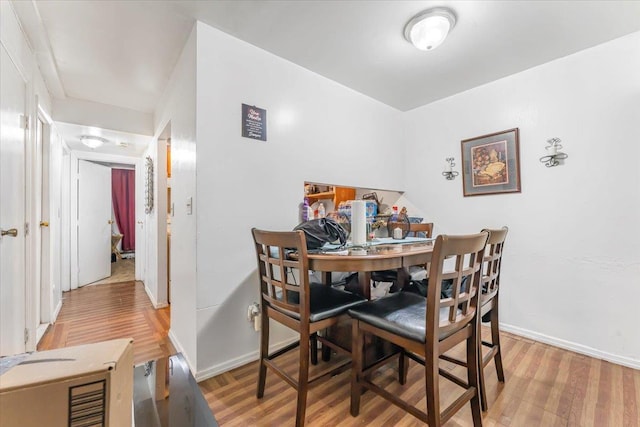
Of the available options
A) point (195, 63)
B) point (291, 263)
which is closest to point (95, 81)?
point (195, 63)

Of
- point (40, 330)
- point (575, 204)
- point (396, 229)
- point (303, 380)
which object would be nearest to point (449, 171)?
point (575, 204)

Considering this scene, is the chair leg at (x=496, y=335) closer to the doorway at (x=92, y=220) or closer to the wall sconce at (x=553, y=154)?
the wall sconce at (x=553, y=154)

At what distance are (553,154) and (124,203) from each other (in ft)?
25.9

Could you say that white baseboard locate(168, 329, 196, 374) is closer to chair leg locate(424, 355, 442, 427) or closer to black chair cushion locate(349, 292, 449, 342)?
black chair cushion locate(349, 292, 449, 342)

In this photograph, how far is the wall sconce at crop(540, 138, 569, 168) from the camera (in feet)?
7.09

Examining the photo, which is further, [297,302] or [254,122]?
[254,122]

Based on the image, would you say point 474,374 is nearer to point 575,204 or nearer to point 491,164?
point 575,204

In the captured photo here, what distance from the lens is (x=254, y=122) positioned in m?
1.97

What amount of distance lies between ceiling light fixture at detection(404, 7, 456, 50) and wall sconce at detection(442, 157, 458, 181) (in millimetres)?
1343

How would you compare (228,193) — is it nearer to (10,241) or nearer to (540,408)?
(10,241)

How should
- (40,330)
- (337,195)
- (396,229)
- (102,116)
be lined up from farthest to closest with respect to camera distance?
1. (337,195)
2. (102,116)
3. (40,330)
4. (396,229)

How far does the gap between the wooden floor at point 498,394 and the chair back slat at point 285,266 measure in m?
0.56

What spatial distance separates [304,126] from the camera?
229 centimetres

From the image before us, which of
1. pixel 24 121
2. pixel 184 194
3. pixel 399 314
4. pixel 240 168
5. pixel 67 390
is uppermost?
pixel 24 121
